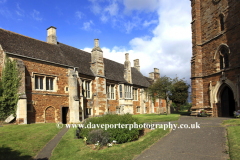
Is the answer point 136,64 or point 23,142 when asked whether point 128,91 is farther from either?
point 23,142

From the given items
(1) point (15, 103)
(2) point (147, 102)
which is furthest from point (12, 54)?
(2) point (147, 102)

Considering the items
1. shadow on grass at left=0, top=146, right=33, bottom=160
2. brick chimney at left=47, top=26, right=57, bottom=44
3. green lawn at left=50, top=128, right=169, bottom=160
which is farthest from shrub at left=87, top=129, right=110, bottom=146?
brick chimney at left=47, top=26, right=57, bottom=44

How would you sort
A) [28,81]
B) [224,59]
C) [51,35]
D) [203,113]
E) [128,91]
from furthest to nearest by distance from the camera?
[128,91], [51,35], [203,113], [224,59], [28,81]

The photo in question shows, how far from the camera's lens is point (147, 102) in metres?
41.2

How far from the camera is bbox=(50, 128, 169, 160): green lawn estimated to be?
9492 mm

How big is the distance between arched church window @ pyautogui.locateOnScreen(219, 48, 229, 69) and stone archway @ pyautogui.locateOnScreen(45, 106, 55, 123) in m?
19.3

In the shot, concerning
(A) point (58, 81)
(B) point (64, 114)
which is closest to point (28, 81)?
(A) point (58, 81)

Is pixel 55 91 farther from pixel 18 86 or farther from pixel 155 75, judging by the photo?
pixel 155 75

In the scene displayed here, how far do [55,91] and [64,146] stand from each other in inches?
442

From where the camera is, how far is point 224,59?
2211 centimetres

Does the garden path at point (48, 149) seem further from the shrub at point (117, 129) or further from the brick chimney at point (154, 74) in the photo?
the brick chimney at point (154, 74)

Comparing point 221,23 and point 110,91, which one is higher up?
point 221,23

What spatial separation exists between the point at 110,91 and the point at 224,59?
54.5 feet

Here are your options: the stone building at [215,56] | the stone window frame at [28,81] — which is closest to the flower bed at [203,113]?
the stone building at [215,56]
